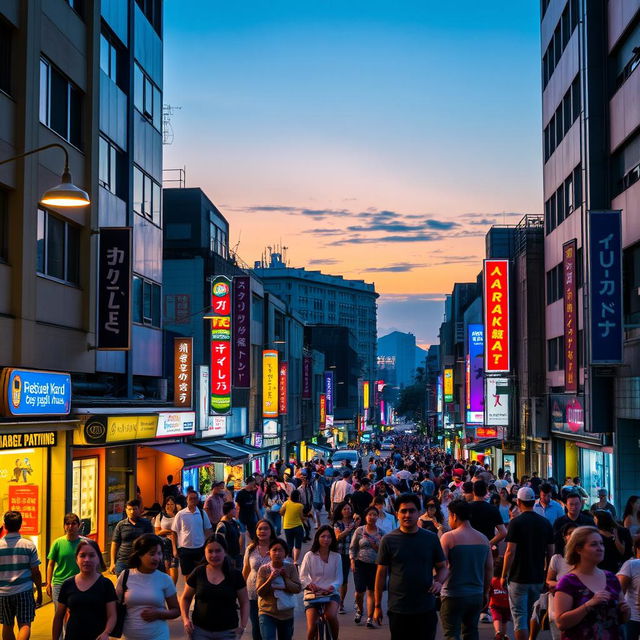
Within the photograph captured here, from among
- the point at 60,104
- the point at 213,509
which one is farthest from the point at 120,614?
the point at 60,104

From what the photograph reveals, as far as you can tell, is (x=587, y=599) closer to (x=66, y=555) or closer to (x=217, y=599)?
(x=217, y=599)

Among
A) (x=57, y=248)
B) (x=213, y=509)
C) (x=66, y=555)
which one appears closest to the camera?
(x=66, y=555)

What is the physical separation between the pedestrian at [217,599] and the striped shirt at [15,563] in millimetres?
3570

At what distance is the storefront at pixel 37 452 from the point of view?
55.9 ft

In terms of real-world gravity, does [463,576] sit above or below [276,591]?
above

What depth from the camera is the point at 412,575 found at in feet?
31.4

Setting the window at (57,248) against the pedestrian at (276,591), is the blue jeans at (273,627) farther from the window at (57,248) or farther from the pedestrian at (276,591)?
the window at (57,248)

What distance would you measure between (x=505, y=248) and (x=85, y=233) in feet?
156

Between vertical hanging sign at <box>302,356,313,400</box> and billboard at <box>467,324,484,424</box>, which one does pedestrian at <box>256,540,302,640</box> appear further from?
vertical hanging sign at <box>302,356,313,400</box>

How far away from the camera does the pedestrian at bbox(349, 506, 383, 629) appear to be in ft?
48.6

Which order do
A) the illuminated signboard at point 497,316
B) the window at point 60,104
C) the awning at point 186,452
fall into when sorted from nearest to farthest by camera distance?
the window at point 60,104, the awning at point 186,452, the illuminated signboard at point 497,316

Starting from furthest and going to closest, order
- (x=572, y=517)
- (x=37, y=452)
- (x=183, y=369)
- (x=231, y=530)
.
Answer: (x=183, y=369)
(x=37, y=452)
(x=231, y=530)
(x=572, y=517)

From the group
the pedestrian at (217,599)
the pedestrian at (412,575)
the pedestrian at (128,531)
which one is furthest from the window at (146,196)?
the pedestrian at (217,599)

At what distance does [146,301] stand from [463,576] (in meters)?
21.3
